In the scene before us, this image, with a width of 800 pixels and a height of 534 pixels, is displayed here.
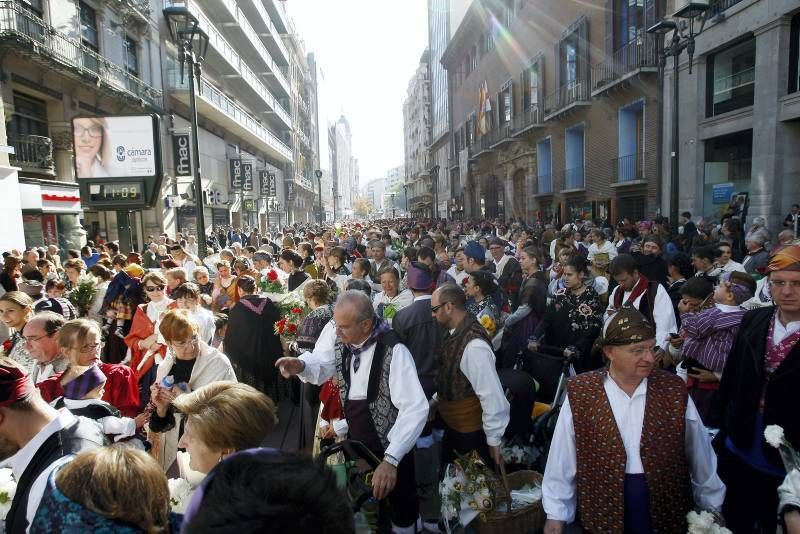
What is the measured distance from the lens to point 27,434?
2.28 meters

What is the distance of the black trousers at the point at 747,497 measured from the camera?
2.82m

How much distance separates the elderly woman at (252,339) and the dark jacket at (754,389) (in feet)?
14.0

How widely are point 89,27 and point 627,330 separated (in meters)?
22.5

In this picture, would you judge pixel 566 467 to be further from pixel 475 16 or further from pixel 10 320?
pixel 475 16

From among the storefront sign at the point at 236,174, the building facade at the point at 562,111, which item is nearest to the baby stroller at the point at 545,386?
the building facade at the point at 562,111

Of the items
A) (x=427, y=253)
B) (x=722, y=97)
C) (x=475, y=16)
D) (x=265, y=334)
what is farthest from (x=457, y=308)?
(x=475, y=16)

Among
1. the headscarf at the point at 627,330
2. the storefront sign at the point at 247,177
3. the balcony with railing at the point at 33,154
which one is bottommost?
the headscarf at the point at 627,330

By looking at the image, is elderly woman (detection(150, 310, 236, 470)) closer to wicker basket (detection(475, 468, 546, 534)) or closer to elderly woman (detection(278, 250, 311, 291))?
wicker basket (detection(475, 468, 546, 534))

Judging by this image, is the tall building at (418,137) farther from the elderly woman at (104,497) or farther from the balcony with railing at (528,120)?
the elderly woman at (104,497)

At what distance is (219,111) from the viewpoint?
28.7 m

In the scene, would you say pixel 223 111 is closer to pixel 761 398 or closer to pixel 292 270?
pixel 292 270

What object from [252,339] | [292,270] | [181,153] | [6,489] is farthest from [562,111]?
[6,489]

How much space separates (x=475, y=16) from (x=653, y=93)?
25.1 m

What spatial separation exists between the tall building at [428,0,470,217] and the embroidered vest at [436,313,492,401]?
142 feet
